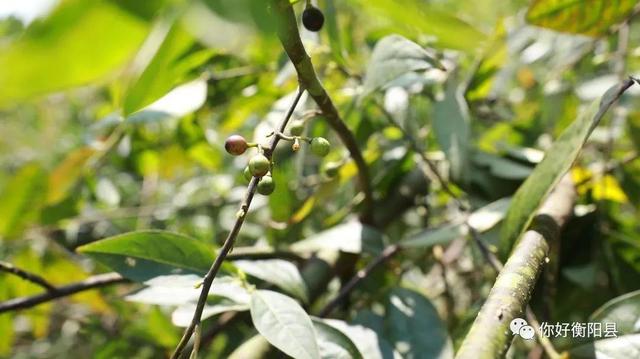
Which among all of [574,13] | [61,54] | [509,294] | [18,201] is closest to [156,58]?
[61,54]

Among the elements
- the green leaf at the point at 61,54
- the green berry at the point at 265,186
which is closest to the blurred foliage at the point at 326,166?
the green leaf at the point at 61,54

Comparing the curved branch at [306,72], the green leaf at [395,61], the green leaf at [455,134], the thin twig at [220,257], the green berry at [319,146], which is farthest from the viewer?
the green leaf at [455,134]

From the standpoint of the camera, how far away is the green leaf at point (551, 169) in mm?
602

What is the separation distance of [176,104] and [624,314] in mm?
636

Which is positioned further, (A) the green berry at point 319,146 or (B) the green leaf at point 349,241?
(B) the green leaf at point 349,241

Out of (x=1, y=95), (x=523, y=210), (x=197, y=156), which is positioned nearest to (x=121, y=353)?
(x=197, y=156)

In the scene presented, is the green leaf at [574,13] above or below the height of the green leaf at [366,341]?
above

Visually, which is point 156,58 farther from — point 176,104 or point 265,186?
point 176,104

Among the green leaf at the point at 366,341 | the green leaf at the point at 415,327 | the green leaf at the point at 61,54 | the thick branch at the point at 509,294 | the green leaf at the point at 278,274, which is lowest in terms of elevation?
the green leaf at the point at 415,327

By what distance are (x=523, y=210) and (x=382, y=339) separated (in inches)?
→ 8.0

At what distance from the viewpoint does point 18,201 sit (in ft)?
3.72

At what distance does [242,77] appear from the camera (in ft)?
4.01

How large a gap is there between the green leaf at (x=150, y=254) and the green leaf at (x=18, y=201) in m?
0.56

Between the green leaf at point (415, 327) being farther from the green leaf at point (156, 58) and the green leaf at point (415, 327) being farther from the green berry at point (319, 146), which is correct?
the green leaf at point (156, 58)
